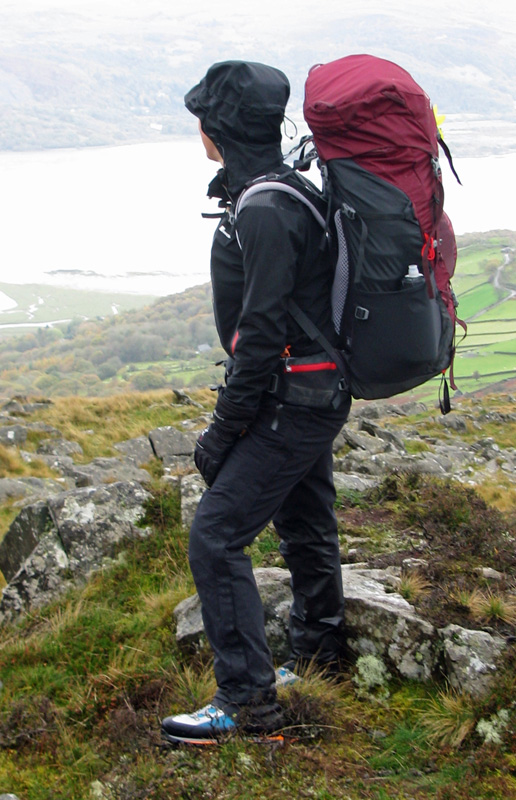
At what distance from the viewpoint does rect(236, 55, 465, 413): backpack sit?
326cm

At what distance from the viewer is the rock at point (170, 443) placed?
10.9 meters

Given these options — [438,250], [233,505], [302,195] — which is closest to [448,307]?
[438,250]

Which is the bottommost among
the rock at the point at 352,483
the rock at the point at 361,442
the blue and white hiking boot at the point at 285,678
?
the rock at the point at 361,442

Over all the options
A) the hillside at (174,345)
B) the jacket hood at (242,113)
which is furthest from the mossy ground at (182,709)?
the hillside at (174,345)

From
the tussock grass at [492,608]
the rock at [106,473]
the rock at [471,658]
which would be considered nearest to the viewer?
the rock at [471,658]

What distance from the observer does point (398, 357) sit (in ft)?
11.2

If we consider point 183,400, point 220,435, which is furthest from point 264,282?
point 183,400

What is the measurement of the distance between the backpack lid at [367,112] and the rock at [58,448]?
1042 cm

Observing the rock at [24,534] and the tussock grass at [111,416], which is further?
the tussock grass at [111,416]

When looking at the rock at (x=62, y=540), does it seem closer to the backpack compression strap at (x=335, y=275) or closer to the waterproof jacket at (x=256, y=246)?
the waterproof jacket at (x=256, y=246)

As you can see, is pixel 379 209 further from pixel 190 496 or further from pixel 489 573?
pixel 190 496

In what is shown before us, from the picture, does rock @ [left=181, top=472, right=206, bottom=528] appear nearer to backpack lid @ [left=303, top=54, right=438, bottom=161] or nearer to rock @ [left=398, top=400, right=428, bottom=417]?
backpack lid @ [left=303, top=54, right=438, bottom=161]

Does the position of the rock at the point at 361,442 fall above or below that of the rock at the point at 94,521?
below

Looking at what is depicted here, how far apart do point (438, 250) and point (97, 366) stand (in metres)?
72.9
